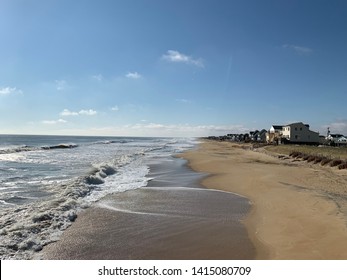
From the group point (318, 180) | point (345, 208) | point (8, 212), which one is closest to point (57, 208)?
point (8, 212)

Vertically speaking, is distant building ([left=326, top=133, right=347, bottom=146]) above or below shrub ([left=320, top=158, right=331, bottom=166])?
above

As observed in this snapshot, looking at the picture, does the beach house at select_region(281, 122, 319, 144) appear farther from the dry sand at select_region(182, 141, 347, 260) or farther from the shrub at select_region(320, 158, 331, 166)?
the dry sand at select_region(182, 141, 347, 260)

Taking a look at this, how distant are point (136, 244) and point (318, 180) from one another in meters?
14.7

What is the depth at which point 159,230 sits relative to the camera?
953 centimetres

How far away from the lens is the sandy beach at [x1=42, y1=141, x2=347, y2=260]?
7.72 m

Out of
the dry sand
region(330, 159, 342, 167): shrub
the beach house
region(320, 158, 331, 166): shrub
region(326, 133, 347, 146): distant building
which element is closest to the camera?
the dry sand

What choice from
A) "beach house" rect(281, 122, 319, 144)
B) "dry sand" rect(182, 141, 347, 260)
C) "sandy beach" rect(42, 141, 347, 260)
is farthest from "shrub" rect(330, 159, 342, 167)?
"beach house" rect(281, 122, 319, 144)

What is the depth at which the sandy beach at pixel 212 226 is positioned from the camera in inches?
304

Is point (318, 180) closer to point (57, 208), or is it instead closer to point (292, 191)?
point (292, 191)

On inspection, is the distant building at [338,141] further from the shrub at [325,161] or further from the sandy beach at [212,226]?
Answer: the sandy beach at [212,226]

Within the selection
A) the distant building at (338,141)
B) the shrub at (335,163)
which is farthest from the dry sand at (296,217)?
the distant building at (338,141)

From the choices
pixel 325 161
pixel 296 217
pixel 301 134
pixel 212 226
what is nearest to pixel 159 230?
pixel 212 226

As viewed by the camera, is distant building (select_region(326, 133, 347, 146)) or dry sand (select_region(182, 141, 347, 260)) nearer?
dry sand (select_region(182, 141, 347, 260))

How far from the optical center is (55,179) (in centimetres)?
2052
